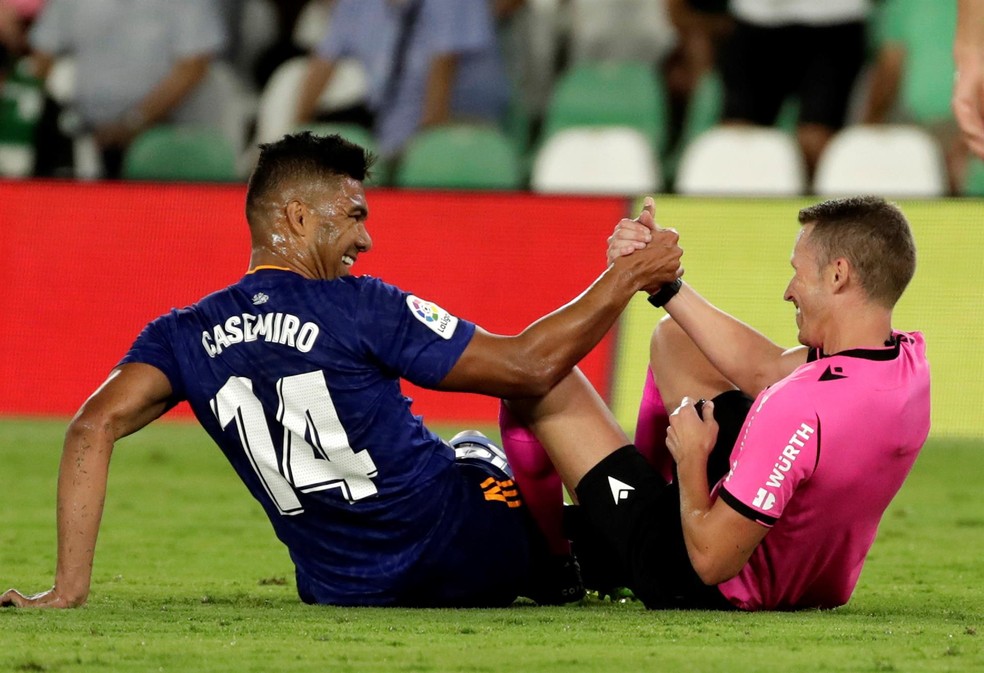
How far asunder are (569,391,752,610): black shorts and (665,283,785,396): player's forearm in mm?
409

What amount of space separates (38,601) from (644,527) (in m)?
1.64

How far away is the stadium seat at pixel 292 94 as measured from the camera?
11.6 meters

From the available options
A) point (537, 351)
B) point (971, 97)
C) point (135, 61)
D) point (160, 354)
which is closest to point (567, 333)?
point (537, 351)

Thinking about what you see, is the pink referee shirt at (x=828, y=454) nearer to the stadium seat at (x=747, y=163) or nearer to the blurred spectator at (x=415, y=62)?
the stadium seat at (x=747, y=163)

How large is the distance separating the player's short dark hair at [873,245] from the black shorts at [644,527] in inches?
29.8

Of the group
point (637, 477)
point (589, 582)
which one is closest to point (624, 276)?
point (637, 477)

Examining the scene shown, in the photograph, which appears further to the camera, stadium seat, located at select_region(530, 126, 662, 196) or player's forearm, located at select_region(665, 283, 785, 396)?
stadium seat, located at select_region(530, 126, 662, 196)

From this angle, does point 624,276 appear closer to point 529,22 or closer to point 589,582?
point 589,582

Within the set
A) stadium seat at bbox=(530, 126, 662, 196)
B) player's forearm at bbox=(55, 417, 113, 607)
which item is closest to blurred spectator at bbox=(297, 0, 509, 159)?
stadium seat at bbox=(530, 126, 662, 196)

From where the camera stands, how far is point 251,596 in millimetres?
4719

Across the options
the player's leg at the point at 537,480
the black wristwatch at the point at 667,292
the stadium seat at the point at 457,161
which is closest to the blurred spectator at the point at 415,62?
the stadium seat at the point at 457,161

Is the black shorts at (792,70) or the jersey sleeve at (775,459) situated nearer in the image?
the jersey sleeve at (775,459)

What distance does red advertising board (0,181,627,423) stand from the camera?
30.8 feet

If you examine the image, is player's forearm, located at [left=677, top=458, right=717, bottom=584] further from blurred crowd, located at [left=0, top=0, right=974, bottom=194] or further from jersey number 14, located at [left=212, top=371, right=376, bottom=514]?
blurred crowd, located at [left=0, top=0, right=974, bottom=194]
